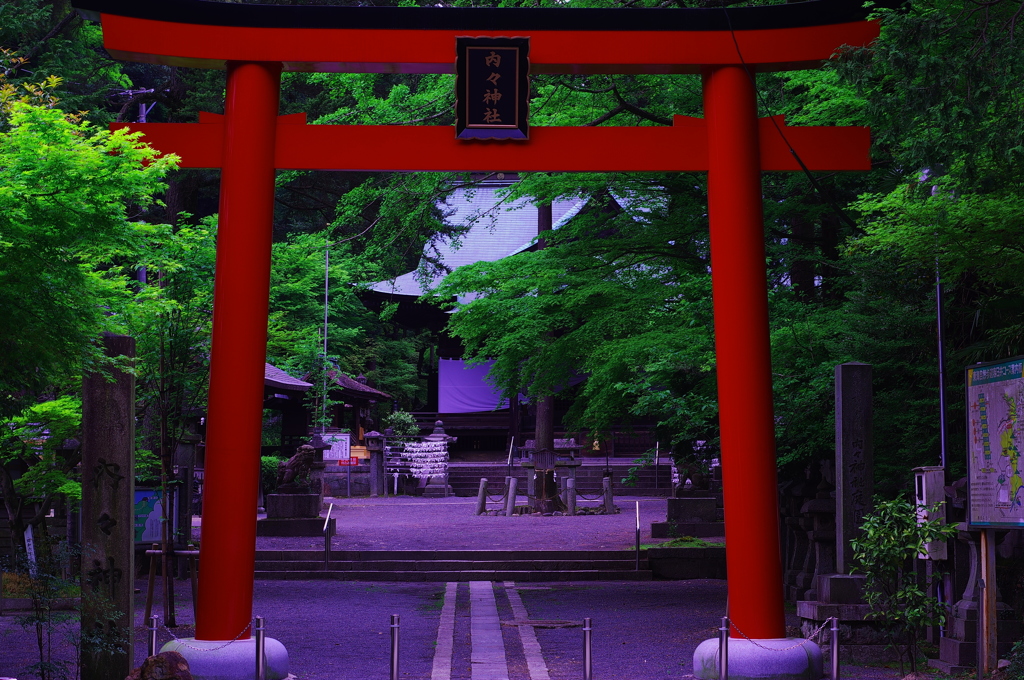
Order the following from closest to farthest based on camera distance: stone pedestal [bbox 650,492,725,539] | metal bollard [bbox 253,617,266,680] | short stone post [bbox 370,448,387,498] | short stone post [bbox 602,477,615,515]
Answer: metal bollard [bbox 253,617,266,680]
stone pedestal [bbox 650,492,725,539]
short stone post [bbox 602,477,615,515]
short stone post [bbox 370,448,387,498]

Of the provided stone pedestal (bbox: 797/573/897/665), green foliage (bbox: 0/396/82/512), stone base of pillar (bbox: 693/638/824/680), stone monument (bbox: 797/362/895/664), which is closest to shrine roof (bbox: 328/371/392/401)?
green foliage (bbox: 0/396/82/512)

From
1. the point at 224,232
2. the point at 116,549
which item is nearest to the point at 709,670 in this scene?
the point at 116,549

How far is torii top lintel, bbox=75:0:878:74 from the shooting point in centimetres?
815

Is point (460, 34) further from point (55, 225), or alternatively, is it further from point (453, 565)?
point (453, 565)

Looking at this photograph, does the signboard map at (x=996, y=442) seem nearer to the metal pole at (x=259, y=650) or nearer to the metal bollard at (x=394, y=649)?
the metal bollard at (x=394, y=649)

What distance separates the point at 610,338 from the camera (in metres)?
13.6

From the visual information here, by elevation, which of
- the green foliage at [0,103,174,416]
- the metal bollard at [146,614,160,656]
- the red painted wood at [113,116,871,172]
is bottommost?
the metal bollard at [146,614,160,656]

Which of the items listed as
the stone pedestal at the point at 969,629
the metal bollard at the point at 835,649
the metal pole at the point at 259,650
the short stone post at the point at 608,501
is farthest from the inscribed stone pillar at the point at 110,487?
the short stone post at the point at 608,501

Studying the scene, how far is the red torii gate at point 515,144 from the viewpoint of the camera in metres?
7.94

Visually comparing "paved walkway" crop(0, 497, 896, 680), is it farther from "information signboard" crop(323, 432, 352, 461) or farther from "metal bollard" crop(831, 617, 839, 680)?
"information signboard" crop(323, 432, 352, 461)

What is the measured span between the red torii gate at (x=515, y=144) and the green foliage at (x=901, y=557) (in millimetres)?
1020

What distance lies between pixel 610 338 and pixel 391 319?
972 inches

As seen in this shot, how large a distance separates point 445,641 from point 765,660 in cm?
393

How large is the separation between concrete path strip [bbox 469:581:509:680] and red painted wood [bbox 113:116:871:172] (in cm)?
446
